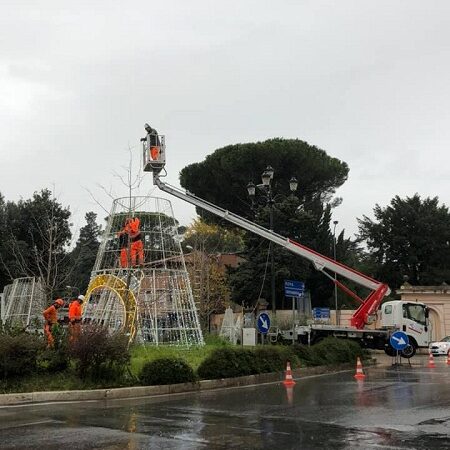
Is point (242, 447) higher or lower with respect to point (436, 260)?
lower

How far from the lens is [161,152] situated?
22.3 metres

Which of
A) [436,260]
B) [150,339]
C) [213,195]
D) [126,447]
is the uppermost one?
[213,195]

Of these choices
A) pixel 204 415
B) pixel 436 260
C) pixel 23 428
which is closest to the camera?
pixel 23 428

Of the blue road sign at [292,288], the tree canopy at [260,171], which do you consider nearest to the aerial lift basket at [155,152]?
the blue road sign at [292,288]

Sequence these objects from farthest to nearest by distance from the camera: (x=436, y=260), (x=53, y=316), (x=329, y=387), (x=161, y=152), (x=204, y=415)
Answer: (x=436, y=260) < (x=161, y=152) < (x=53, y=316) < (x=329, y=387) < (x=204, y=415)

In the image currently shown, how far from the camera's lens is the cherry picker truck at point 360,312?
2475cm

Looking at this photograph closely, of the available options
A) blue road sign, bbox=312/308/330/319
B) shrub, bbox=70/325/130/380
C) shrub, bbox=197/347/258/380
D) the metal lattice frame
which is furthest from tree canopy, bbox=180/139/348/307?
shrub, bbox=70/325/130/380

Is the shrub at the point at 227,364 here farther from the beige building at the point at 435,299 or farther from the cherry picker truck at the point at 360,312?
the beige building at the point at 435,299

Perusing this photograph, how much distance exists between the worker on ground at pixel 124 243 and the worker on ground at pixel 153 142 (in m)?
4.52

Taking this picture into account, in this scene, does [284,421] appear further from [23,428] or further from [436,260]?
[436,260]

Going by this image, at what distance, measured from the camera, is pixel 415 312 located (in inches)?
1093

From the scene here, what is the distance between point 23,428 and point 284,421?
3862 millimetres

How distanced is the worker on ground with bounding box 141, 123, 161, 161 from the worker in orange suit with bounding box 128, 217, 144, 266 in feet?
15.3

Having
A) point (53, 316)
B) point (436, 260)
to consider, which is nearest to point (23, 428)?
point (53, 316)
